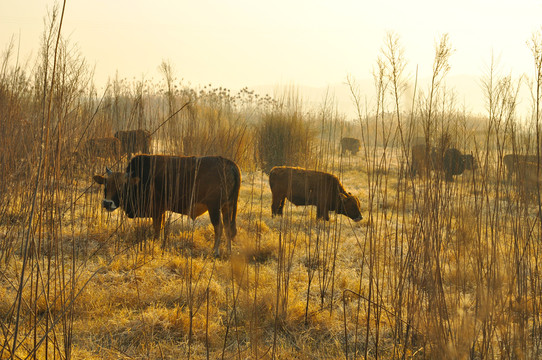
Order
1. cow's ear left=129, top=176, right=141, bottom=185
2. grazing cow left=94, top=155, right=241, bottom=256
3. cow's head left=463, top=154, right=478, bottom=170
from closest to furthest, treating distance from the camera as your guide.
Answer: cow's head left=463, top=154, right=478, bottom=170 < cow's ear left=129, top=176, right=141, bottom=185 < grazing cow left=94, top=155, right=241, bottom=256

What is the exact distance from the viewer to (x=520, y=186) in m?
2.58

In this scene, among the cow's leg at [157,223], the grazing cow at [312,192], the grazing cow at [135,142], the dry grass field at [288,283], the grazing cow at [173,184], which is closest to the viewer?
the dry grass field at [288,283]

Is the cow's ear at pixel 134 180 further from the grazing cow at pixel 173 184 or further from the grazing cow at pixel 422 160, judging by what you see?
the grazing cow at pixel 422 160

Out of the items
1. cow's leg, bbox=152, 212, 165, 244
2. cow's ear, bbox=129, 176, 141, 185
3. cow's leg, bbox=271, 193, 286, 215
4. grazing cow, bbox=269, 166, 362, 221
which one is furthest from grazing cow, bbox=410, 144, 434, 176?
cow's leg, bbox=271, 193, 286, 215

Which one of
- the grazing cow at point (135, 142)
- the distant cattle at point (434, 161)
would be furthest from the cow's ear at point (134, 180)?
the distant cattle at point (434, 161)

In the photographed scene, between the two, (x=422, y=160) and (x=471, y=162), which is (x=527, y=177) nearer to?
(x=422, y=160)

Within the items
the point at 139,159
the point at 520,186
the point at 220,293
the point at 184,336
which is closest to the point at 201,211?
the point at 139,159

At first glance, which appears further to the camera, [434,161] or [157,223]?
[157,223]

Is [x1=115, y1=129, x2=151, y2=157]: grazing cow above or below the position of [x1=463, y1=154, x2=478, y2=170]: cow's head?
above

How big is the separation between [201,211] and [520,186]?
310 centimetres

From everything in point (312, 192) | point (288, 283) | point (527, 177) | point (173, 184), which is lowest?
point (288, 283)

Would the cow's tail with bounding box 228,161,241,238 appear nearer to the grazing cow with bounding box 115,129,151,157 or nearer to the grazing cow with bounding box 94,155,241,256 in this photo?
the grazing cow with bounding box 94,155,241,256

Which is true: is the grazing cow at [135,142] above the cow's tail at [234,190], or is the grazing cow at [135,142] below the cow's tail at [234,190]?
above

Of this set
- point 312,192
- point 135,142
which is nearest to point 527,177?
point 135,142
